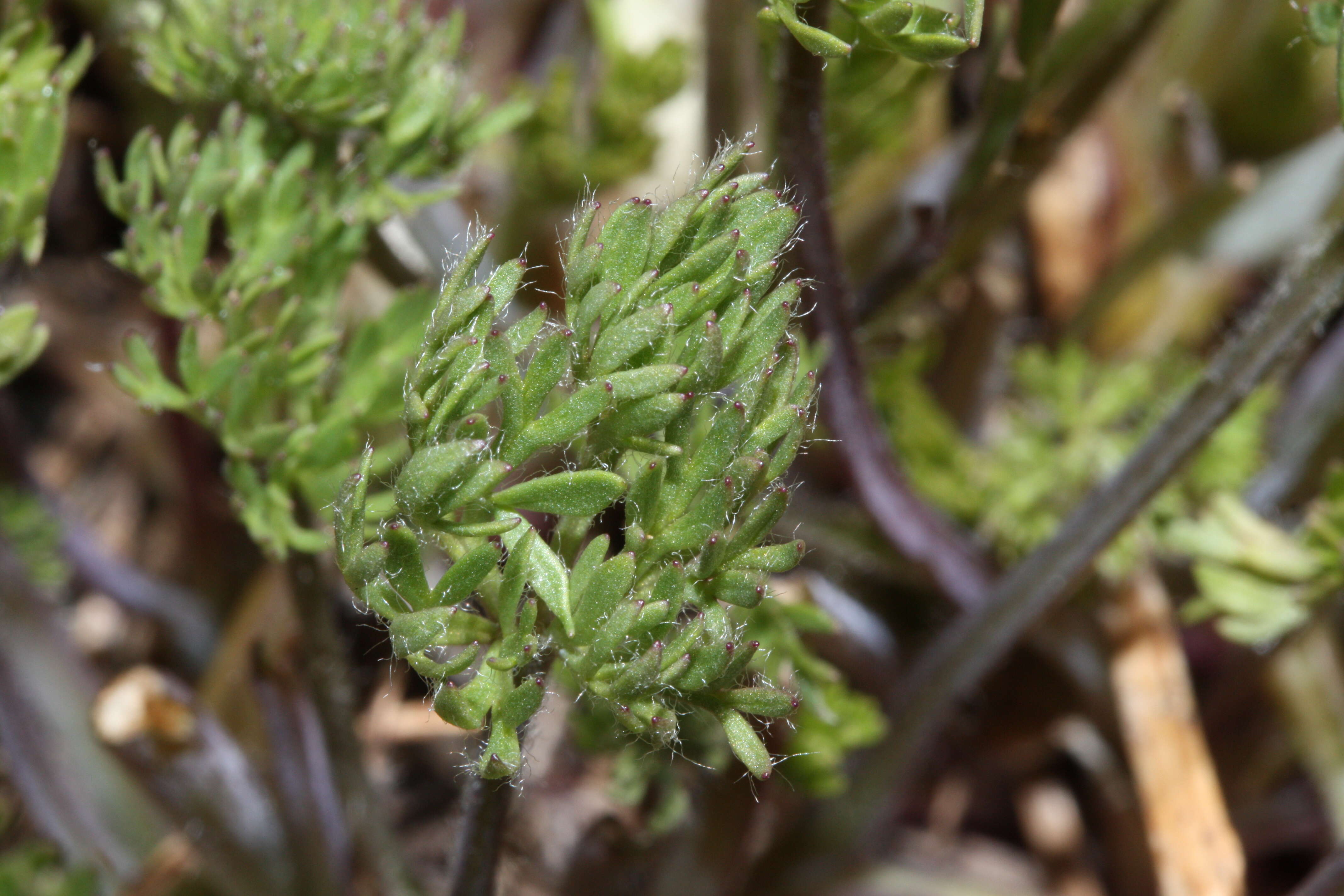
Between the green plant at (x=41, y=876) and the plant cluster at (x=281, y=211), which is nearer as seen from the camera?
the plant cluster at (x=281, y=211)

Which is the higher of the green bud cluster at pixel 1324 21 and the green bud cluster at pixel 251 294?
the green bud cluster at pixel 1324 21

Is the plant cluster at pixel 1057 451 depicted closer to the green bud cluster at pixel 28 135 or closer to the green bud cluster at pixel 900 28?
the green bud cluster at pixel 900 28

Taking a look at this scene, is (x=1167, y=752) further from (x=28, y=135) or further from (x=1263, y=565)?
(x=28, y=135)

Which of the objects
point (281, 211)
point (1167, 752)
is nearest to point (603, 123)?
point (281, 211)

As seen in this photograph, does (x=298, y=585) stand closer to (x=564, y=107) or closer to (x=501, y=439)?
(x=501, y=439)

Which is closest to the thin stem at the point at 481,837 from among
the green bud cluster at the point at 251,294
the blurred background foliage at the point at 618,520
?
the blurred background foliage at the point at 618,520

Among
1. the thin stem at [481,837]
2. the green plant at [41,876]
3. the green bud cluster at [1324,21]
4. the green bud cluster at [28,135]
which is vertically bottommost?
the green plant at [41,876]
